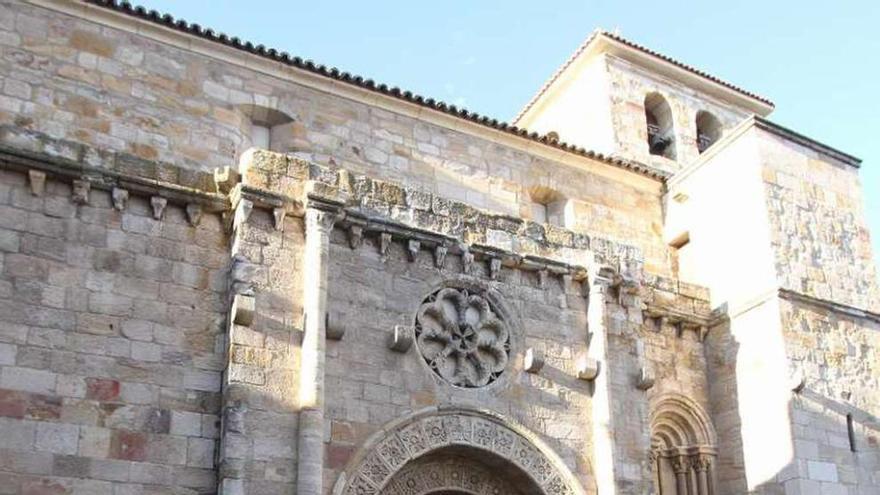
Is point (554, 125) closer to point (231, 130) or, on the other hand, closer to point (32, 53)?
point (231, 130)

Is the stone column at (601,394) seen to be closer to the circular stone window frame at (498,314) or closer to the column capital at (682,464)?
the circular stone window frame at (498,314)

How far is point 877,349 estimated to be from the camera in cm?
1580

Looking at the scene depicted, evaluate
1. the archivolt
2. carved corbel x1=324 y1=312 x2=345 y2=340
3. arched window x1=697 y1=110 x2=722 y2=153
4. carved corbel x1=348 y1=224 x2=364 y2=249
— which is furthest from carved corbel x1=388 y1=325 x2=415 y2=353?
arched window x1=697 y1=110 x2=722 y2=153

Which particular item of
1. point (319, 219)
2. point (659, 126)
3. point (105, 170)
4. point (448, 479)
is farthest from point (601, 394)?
point (659, 126)

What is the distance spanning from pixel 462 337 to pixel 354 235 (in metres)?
1.62

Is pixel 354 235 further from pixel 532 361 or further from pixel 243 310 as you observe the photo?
pixel 532 361

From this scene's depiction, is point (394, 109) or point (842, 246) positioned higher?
point (394, 109)

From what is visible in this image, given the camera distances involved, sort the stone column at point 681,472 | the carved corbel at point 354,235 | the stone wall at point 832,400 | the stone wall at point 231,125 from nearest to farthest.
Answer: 1. the carved corbel at point 354,235
2. the stone wall at point 231,125
3. the stone wall at point 832,400
4. the stone column at point 681,472

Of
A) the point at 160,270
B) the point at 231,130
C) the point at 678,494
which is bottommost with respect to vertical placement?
the point at 678,494

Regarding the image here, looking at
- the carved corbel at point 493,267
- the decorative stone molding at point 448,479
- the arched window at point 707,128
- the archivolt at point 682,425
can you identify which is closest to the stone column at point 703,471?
the archivolt at point 682,425

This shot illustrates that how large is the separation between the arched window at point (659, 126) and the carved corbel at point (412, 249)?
421 inches

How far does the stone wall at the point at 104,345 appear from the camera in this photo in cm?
956

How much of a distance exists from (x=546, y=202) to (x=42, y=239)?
30.4 ft

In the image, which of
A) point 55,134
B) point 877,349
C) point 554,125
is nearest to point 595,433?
point 877,349
